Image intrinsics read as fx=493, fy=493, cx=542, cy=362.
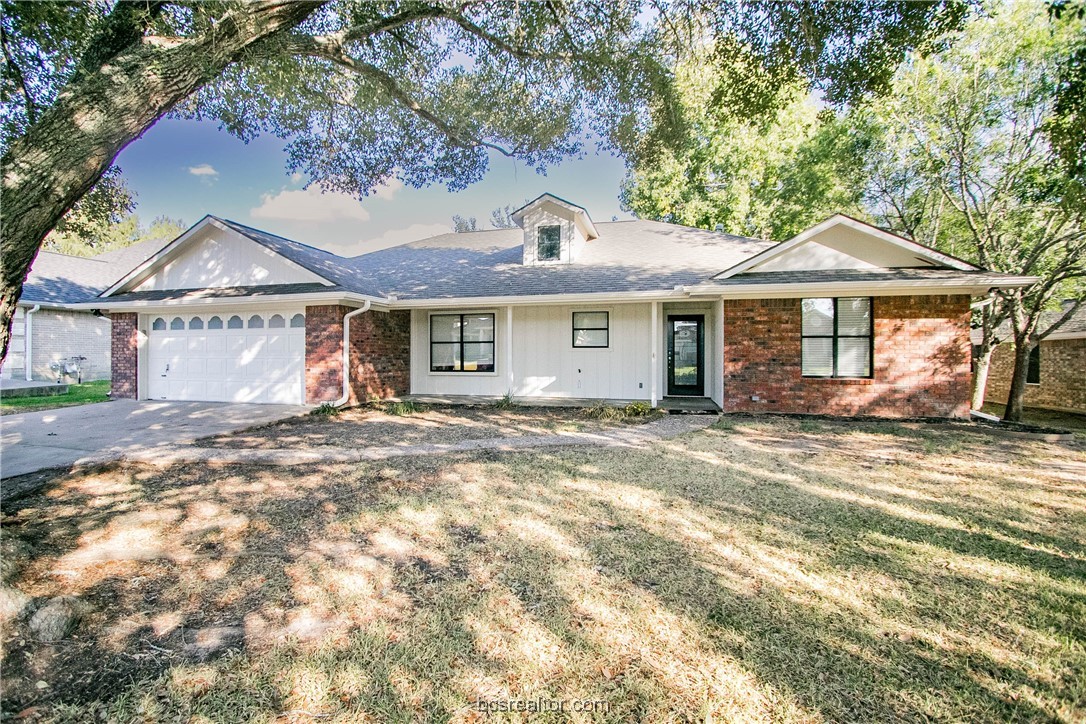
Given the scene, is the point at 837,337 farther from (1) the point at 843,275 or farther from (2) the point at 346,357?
(2) the point at 346,357

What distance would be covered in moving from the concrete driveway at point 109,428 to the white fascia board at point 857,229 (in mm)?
9780

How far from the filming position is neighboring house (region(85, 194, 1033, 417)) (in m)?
9.51

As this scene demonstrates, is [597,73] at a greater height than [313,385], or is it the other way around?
[597,73]

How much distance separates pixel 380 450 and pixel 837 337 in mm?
8773

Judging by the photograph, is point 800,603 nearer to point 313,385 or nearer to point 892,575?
point 892,575

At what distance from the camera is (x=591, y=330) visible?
12.2m

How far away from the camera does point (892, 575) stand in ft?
11.1

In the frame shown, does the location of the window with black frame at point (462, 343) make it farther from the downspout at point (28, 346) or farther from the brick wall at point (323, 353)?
the downspout at point (28, 346)

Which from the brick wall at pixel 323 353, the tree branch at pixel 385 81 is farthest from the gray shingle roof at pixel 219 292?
the tree branch at pixel 385 81

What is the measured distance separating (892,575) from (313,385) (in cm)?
1088

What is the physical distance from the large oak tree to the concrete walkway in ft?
11.5

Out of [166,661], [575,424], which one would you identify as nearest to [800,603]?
[166,661]

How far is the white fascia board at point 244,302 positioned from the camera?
10.6m

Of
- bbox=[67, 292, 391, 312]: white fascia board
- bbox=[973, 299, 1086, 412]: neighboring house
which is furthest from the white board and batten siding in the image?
bbox=[973, 299, 1086, 412]: neighboring house
